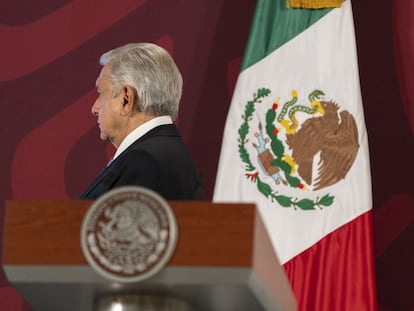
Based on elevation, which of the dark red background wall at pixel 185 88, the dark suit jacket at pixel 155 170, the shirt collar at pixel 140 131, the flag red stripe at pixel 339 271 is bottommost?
the flag red stripe at pixel 339 271

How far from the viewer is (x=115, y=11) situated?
5.64m

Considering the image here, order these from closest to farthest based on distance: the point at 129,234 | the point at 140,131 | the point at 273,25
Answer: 1. the point at 129,234
2. the point at 140,131
3. the point at 273,25

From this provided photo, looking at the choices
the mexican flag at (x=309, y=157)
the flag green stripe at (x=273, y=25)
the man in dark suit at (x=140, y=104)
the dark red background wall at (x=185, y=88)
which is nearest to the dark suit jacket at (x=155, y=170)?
the man in dark suit at (x=140, y=104)

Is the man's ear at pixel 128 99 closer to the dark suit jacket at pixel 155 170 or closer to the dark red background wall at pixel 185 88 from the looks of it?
the dark suit jacket at pixel 155 170

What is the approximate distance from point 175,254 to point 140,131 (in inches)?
52.1

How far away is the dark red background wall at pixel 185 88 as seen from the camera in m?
5.22

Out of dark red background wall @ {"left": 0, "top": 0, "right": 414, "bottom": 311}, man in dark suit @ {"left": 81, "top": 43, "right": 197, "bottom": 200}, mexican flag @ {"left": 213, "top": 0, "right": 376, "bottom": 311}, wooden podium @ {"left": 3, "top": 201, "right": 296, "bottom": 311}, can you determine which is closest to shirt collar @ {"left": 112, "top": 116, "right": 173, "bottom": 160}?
man in dark suit @ {"left": 81, "top": 43, "right": 197, "bottom": 200}

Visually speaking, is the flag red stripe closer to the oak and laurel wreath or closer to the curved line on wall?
the oak and laurel wreath

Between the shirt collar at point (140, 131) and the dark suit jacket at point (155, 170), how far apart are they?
62 millimetres

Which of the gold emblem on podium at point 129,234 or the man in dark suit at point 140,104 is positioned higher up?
the man in dark suit at point 140,104

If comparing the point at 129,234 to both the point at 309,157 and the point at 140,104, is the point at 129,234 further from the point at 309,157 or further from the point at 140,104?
the point at 309,157

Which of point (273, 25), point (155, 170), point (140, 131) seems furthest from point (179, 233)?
point (273, 25)

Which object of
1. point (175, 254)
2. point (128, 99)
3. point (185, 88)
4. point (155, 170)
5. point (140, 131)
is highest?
point (185, 88)

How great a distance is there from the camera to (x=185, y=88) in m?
5.47
